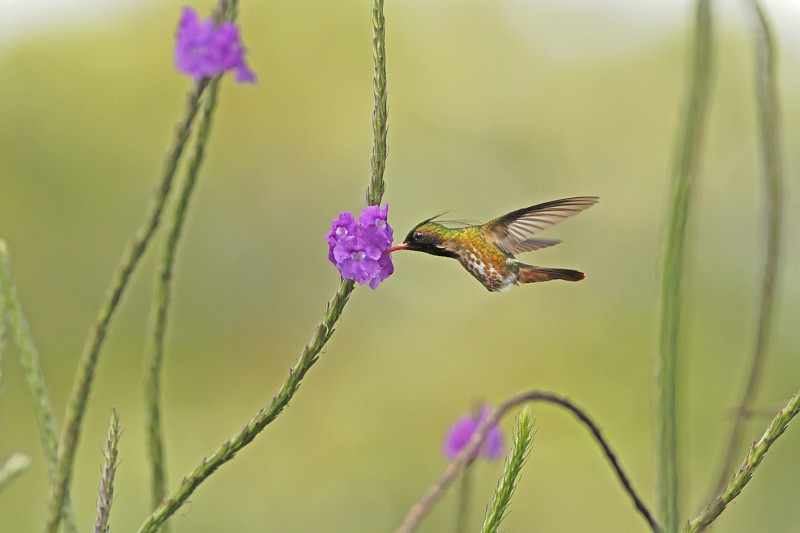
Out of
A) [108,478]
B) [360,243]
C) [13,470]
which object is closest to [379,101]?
[360,243]

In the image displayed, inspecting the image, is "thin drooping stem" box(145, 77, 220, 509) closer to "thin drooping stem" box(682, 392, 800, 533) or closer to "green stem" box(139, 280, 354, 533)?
"green stem" box(139, 280, 354, 533)

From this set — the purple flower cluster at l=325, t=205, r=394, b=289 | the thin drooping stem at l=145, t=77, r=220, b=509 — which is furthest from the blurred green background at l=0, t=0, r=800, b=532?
the purple flower cluster at l=325, t=205, r=394, b=289

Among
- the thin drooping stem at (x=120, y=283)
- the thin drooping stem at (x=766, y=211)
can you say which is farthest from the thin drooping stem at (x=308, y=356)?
the thin drooping stem at (x=766, y=211)

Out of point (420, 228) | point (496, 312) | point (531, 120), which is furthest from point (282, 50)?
point (420, 228)

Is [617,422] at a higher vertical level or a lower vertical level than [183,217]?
lower

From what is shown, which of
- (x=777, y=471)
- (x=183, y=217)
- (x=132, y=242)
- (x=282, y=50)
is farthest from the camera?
(x=282, y=50)

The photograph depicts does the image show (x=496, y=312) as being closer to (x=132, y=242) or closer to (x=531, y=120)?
(x=531, y=120)
